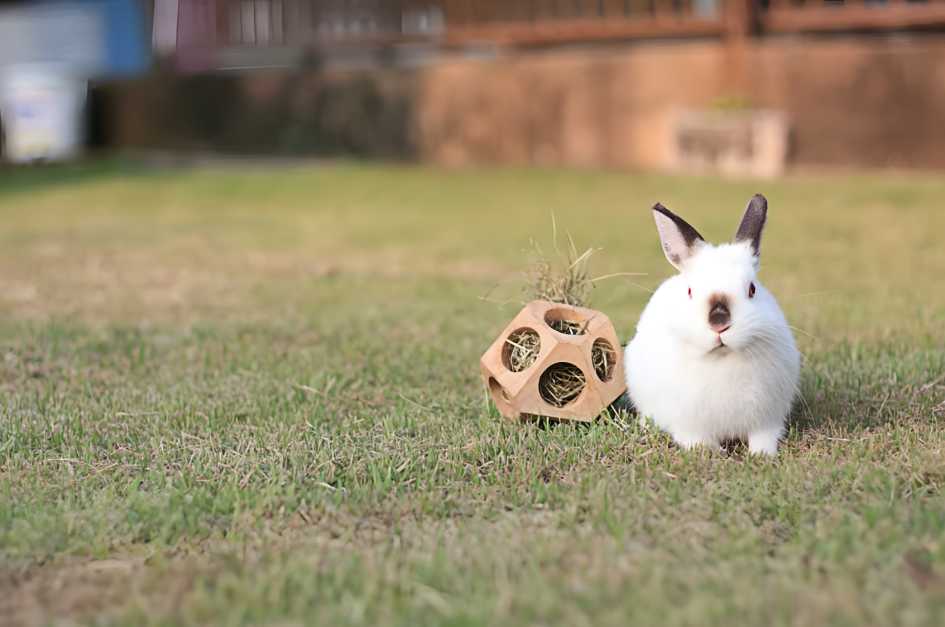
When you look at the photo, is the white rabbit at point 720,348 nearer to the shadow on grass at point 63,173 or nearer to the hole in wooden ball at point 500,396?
the hole in wooden ball at point 500,396

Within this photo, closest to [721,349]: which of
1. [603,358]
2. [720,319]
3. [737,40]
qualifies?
[720,319]

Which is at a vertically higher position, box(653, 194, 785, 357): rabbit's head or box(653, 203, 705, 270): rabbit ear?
box(653, 203, 705, 270): rabbit ear

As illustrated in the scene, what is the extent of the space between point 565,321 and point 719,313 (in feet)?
2.55

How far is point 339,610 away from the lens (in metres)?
2.28

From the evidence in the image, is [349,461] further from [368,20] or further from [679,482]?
[368,20]

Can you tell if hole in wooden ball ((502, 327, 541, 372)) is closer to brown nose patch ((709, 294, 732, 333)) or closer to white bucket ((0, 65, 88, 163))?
brown nose patch ((709, 294, 732, 333))

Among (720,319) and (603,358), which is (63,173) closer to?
(603,358)

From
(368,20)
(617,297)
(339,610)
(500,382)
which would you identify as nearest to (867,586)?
(339,610)

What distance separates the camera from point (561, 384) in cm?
359

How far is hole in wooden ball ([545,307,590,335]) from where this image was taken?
11.9 ft

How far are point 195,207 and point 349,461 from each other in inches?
318

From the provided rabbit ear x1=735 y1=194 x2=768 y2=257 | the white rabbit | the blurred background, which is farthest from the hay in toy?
the blurred background

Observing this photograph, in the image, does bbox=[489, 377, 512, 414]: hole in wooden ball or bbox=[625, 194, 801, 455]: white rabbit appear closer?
bbox=[625, 194, 801, 455]: white rabbit

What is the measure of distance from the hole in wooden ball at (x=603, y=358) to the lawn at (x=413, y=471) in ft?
0.56
